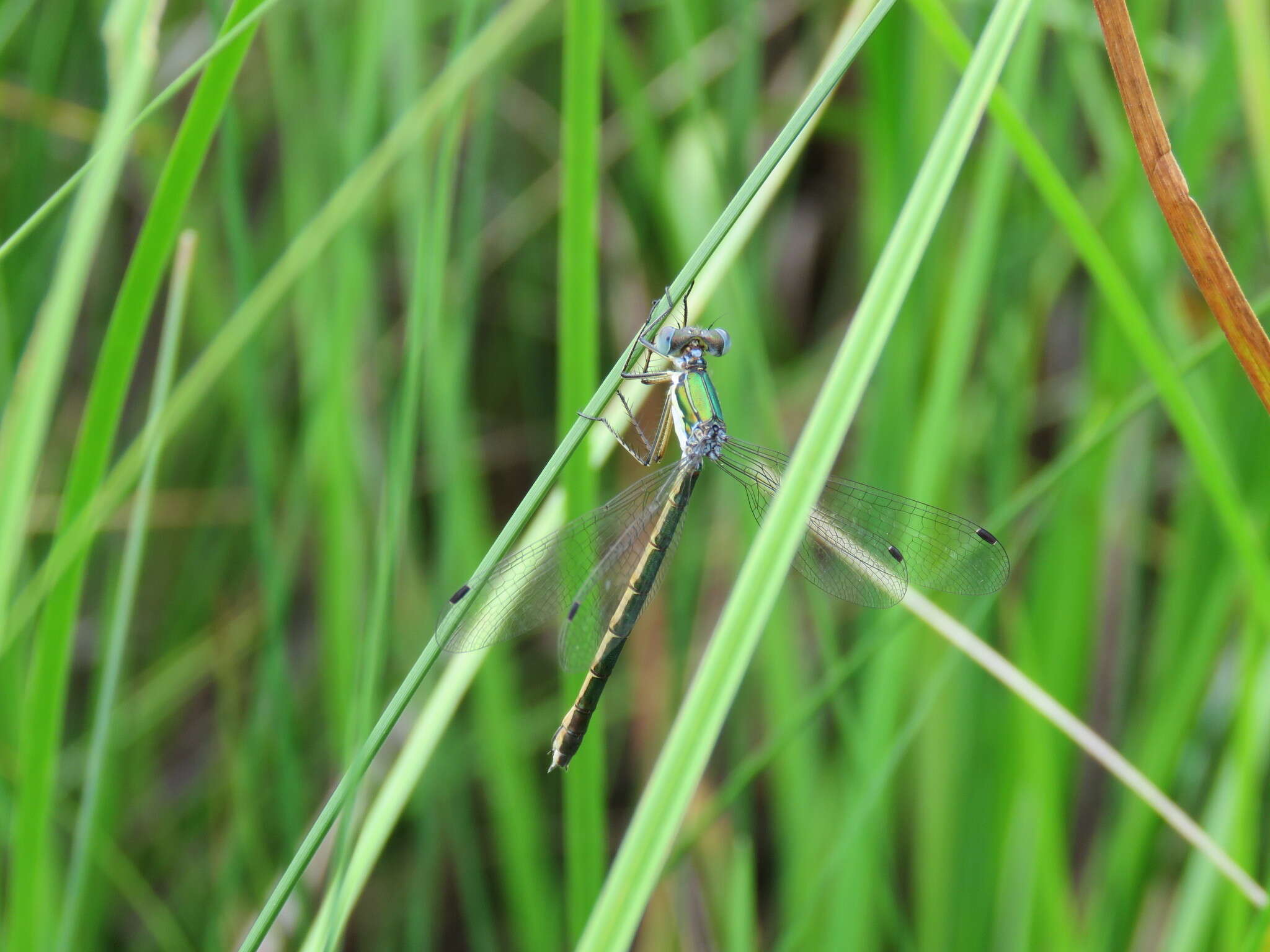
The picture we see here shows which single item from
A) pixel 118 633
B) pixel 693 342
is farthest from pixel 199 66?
pixel 693 342

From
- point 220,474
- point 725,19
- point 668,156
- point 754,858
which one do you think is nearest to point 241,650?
point 220,474

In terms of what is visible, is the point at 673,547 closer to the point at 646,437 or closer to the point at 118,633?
the point at 646,437

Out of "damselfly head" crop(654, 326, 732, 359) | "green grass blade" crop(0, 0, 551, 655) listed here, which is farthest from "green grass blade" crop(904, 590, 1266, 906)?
"green grass blade" crop(0, 0, 551, 655)

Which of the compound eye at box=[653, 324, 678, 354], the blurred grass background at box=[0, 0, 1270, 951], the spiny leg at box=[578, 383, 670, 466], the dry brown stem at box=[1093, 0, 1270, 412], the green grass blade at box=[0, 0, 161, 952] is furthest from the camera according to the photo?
the compound eye at box=[653, 324, 678, 354]

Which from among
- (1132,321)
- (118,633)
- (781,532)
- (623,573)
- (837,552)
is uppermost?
(1132,321)

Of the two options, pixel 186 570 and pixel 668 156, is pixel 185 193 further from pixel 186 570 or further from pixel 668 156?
pixel 186 570

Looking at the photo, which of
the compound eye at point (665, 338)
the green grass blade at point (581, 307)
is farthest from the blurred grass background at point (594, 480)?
the compound eye at point (665, 338)

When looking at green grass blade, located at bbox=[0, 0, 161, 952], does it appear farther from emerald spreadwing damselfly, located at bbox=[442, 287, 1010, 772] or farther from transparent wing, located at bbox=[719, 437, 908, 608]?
transparent wing, located at bbox=[719, 437, 908, 608]
